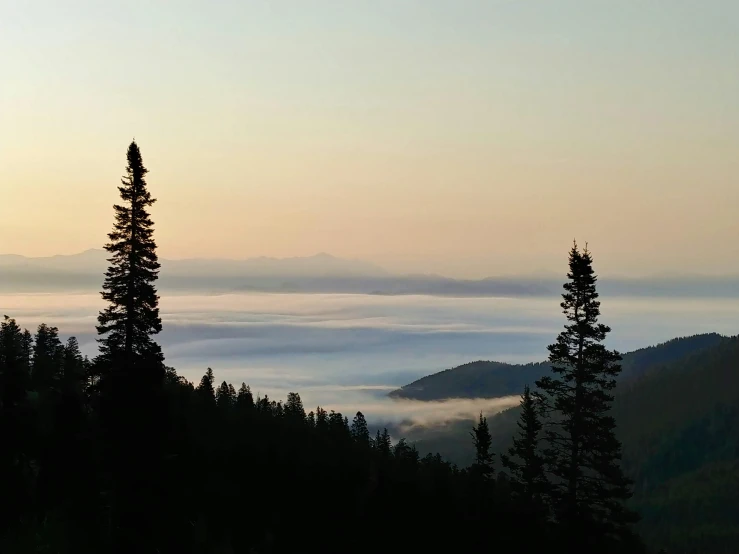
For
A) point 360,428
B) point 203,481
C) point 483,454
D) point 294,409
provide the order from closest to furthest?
point 203,481 < point 483,454 < point 294,409 < point 360,428

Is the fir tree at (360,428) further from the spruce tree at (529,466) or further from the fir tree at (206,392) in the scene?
the spruce tree at (529,466)

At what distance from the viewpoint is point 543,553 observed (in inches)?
1854

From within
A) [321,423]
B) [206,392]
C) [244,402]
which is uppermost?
[206,392]

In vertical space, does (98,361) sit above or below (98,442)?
above

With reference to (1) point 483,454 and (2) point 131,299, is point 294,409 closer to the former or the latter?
(1) point 483,454

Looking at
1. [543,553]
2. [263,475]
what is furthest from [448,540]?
[263,475]

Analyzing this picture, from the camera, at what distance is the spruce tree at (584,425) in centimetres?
4341

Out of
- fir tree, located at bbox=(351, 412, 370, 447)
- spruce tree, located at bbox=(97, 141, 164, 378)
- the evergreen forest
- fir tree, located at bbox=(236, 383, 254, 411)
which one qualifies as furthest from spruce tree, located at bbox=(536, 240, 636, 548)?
fir tree, located at bbox=(351, 412, 370, 447)

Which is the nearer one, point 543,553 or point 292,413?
point 543,553

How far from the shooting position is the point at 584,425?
43500 millimetres

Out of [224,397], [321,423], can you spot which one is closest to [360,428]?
[321,423]

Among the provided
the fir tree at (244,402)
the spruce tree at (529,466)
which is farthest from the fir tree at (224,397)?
the spruce tree at (529,466)

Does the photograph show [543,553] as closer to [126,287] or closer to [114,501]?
[114,501]

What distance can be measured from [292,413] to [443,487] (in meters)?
74.7
